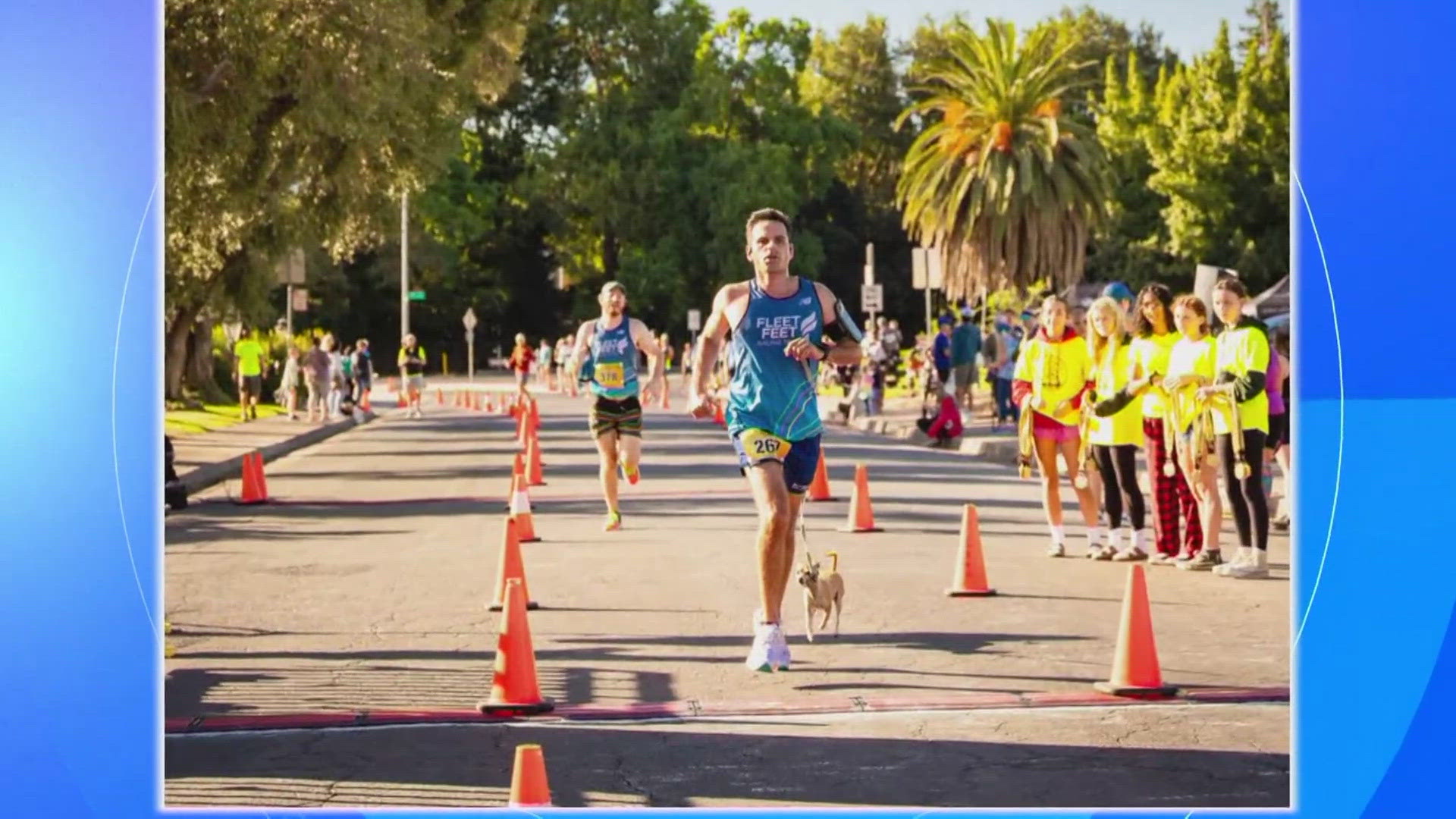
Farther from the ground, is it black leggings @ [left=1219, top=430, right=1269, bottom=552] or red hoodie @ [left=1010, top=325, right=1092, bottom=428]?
red hoodie @ [left=1010, top=325, right=1092, bottom=428]

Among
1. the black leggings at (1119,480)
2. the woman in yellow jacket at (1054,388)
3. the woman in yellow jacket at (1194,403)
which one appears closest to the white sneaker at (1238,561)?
the woman in yellow jacket at (1194,403)

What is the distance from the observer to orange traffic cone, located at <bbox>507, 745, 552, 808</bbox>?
265 inches

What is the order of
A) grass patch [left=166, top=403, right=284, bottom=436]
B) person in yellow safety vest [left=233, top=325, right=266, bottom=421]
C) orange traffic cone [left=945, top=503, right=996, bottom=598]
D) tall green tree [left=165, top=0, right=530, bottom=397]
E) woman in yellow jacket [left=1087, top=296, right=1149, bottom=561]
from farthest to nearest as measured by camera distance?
person in yellow safety vest [left=233, top=325, right=266, bottom=421], grass patch [left=166, top=403, right=284, bottom=436], tall green tree [left=165, top=0, right=530, bottom=397], woman in yellow jacket [left=1087, top=296, right=1149, bottom=561], orange traffic cone [left=945, top=503, right=996, bottom=598]

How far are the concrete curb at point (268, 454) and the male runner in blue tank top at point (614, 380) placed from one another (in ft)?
18.3

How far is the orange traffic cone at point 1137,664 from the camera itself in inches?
348

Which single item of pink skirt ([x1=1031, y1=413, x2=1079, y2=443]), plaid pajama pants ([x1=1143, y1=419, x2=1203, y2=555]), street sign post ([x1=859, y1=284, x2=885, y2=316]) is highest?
street sign post ([x1=859, y1=284, x2=885, y2=316])

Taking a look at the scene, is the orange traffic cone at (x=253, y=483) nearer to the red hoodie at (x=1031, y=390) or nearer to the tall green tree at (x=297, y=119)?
the tall green tree at (x=297, y=119)

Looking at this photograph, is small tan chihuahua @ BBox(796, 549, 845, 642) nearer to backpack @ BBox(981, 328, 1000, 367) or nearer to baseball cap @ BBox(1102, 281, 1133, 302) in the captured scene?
baseball cap @ BBox(1102, 281, 1133, 302)

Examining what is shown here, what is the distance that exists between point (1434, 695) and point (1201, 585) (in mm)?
5440

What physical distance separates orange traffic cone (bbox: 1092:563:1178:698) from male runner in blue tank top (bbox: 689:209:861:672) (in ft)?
4.70

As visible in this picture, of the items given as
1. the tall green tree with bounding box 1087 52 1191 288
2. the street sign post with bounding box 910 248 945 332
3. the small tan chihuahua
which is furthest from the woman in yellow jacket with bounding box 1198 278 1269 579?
the street sign post with bounding box 910 248 945 332

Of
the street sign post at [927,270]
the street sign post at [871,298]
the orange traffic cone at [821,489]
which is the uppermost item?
the street sign post at [927,270]

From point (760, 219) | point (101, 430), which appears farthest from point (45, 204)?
point (760, 219)

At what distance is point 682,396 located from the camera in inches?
2133
